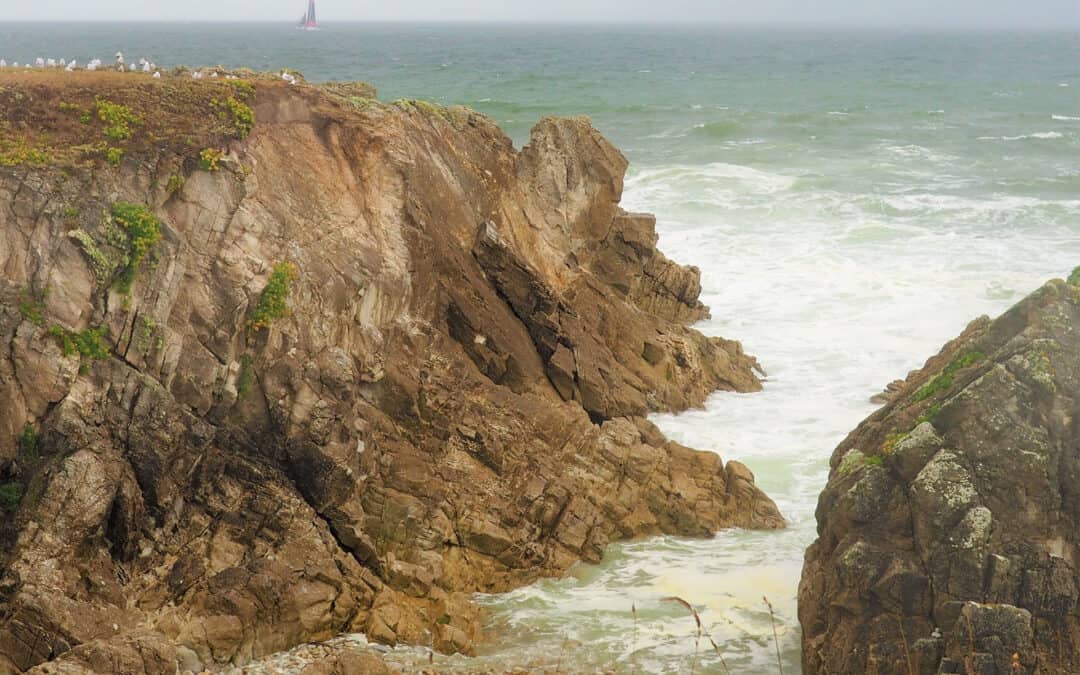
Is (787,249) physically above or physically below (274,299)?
below

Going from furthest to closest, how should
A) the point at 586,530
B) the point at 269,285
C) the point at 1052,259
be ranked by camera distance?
the point at 1052,259 → the point at 586,530 → the point at 269,285

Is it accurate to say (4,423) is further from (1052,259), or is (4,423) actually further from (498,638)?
(1052,259)

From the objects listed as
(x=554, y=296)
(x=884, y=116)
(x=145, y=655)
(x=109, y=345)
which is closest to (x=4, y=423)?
(x=109, y=345)

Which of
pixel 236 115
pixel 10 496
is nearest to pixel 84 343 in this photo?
pixel 10 496

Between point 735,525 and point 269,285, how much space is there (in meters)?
8.20

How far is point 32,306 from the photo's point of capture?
15383 millimetres

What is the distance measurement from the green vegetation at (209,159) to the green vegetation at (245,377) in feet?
9.04

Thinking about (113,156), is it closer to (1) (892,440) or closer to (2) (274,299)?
(2) (274,299)

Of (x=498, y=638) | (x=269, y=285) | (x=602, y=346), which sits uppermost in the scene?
(x=269, y=285)

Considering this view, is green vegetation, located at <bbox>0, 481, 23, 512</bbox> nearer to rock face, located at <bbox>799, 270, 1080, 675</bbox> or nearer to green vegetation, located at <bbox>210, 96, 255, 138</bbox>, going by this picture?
green vegetation, located at <bbox>210, 96, 255, 138</bbox>

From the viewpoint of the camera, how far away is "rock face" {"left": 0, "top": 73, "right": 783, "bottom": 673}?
593 inches

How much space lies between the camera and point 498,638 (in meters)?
15.8

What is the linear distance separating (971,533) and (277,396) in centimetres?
922

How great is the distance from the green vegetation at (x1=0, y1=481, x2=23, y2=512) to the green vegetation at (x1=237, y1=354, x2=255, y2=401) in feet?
10.2
